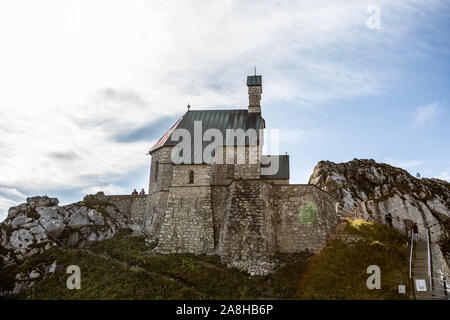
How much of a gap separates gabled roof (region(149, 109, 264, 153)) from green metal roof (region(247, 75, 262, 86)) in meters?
3.37

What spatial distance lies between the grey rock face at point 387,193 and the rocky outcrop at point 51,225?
26.5 meters

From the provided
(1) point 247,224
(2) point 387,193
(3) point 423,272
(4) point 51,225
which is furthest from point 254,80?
(4) point 51,225

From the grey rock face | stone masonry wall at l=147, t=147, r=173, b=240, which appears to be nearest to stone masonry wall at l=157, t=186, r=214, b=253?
stone masonry wall at l=147, t=147, r=173, b=240

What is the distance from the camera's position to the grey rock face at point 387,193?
3506 centimetres

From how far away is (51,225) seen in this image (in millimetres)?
34875

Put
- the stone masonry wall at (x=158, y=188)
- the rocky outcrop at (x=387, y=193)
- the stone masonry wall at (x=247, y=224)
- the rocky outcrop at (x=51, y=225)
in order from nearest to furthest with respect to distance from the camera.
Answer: the stone masonry wall at (x=247, y=224) < the rocky outcrop at (x=51, y=225) < the rocky outcrop at (x=387, y=193) < the stone masonry wall at (x=158, y=188)

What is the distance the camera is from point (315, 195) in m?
31.2

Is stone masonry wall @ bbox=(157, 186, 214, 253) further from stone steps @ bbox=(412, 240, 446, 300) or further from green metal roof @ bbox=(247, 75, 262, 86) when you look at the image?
stone steps @ bbox=(412, 240, 446, 300)

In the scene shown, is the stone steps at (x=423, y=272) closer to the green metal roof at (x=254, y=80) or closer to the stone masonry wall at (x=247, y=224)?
the stone masonry wall at (x=247, y=224)

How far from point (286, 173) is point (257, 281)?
47.2ft

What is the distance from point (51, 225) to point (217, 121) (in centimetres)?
2079

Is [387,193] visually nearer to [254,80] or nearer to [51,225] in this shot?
[254,80]

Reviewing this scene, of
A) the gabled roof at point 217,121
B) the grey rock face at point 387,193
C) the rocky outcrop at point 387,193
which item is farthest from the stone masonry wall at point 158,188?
the grey rock face at point 387,193

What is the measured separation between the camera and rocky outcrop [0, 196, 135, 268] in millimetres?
32719
